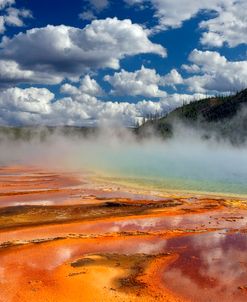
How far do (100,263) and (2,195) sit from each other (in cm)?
1350

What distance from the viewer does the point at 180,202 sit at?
20.3m

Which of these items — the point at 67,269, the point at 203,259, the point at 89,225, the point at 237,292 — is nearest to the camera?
the point at 237,292

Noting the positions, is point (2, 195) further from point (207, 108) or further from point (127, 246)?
point (207, 108)

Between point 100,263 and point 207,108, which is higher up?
point 207,108

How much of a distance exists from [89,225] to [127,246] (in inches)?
124

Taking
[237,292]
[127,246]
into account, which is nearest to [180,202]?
[127,246]

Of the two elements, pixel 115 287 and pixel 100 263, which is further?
pixel 100 263

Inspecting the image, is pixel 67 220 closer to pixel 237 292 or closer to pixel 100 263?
pixel 100 263

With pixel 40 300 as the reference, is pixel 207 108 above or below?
above

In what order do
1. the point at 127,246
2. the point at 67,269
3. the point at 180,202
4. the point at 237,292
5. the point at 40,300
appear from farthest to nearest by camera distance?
the point at 180,202, the point at 127,246, the point at 67,269, the point at 237,292, the point at 40,300

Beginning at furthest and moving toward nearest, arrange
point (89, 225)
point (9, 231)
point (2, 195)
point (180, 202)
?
point (2, 195) → point (180, 202) → point (89, 225) → point (9, 231)

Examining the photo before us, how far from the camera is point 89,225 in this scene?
15.3 meters

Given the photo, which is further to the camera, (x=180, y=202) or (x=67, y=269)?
(x=180, y=202)

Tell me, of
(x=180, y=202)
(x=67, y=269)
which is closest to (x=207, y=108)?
(x=180, y=202)
